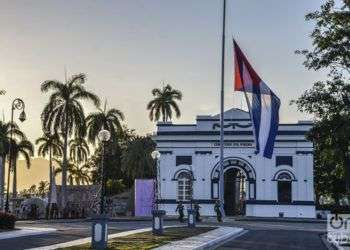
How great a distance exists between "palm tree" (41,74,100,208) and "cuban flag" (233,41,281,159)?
92.5ft

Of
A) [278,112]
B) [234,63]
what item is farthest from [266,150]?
[234,63]

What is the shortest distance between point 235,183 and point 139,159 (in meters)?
19.3

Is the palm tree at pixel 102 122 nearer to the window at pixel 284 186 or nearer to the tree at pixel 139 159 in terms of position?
the tree at pixel 139 159

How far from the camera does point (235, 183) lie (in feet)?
186

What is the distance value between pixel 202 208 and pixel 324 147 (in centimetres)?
3530

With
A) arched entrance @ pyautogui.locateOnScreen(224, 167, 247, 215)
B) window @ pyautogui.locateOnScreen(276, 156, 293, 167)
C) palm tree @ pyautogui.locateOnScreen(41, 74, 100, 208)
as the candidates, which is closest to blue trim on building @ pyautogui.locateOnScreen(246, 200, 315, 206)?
arched entrance @ pyautogui.locateOnScreen(224, 167, 247, 215)

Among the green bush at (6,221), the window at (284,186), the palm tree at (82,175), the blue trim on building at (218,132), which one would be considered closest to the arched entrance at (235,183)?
the window at (284,186)

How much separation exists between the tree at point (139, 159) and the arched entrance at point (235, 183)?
1600 centimetres

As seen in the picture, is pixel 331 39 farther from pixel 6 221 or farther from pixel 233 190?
pixel 233 190

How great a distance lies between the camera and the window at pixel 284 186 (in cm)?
5268

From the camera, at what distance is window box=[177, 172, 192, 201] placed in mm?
53812

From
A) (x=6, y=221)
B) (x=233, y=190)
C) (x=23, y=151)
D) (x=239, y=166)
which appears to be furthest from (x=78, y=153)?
(x=6, y=221)

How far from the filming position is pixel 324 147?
60.2 ft

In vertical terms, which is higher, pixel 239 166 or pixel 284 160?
pixel 284 160
